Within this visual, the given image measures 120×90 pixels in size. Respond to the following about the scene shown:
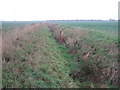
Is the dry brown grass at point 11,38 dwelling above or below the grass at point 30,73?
above

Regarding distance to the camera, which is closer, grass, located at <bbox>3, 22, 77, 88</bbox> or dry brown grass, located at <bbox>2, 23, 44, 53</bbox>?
grass, located at <bbox>3, 22, 77, 88</bbox>

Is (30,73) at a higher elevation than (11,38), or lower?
lower

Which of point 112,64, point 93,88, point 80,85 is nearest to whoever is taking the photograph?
point 93,88

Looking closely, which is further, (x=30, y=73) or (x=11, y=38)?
(x=11, y=38)

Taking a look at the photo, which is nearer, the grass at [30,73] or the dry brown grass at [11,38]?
the grass at [30,73]

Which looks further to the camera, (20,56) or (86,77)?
(20,56)

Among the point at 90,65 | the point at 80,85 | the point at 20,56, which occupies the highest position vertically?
the point at 20,56

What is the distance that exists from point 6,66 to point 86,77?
15.2 feet

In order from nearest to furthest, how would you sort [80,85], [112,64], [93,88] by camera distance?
[93,88]
[80,85]
[112,64]

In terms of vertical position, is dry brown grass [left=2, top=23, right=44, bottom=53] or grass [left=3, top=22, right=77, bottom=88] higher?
dry brown grass [left=2, top=23, right=44, bottom=53]

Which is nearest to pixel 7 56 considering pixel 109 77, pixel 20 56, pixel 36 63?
pixel 20 56

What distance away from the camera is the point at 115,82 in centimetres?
646

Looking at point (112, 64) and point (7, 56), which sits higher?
point (7, 56)

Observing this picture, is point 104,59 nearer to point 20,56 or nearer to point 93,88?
point 93,88
